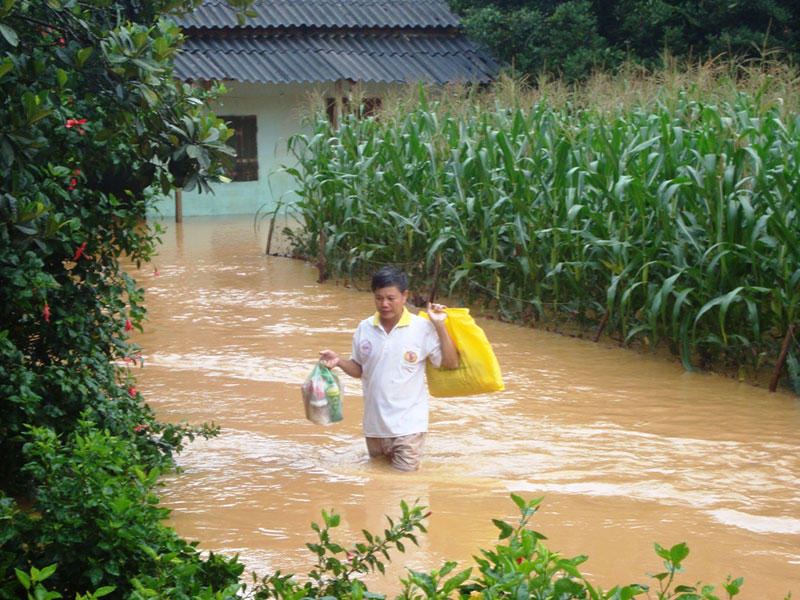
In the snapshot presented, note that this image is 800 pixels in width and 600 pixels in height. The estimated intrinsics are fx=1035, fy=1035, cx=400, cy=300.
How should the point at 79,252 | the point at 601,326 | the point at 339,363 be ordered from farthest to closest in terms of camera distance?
the point at 601,326, the point at 339,363, the point at 79,252

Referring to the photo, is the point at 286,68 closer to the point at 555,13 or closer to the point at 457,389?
the point at 555,13

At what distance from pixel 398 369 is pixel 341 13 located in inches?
667

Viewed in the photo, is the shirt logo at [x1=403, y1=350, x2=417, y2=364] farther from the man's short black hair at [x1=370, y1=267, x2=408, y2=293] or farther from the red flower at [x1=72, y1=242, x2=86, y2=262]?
the red flower at [x1=72, y1=242, x2=86, y2=262]

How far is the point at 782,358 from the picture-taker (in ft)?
24.1

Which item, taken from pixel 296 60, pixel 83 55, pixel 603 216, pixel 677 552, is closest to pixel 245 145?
pixel 296 60

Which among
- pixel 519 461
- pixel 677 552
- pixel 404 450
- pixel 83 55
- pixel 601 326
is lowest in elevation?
pixel 519 461

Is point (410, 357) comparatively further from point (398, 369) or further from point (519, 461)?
point (519, 461)

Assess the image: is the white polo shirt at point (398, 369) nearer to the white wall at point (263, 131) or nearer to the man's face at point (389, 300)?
the man's face at point (389, 300)

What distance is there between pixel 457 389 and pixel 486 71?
16153mm

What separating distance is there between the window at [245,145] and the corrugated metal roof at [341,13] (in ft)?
6.74

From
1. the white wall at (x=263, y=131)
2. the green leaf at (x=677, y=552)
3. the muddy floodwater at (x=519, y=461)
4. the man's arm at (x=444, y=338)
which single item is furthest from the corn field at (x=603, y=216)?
the white wall at (x=263, y=131)

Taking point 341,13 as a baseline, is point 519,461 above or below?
below

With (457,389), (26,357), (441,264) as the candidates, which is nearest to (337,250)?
(441,264)

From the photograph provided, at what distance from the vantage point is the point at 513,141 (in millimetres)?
10062
